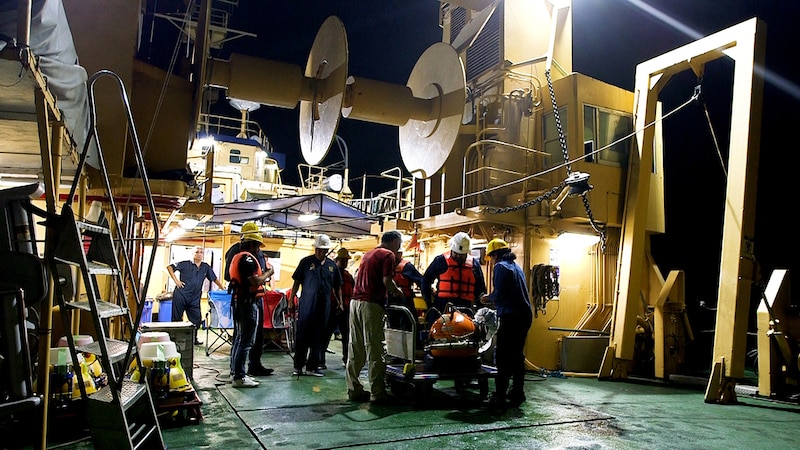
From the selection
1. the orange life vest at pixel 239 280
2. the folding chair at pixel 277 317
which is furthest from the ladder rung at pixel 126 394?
the folding chair at pixel 277 317

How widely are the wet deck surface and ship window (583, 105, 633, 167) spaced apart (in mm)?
4239

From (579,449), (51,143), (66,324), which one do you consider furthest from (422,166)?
(66,324)

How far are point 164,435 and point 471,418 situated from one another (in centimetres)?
271

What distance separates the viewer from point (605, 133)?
390 inches

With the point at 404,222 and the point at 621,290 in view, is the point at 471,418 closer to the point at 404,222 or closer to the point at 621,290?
the point at 621,290

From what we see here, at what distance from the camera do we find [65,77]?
12.2 feet

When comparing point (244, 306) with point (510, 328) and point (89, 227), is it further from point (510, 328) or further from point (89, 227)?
point (89, 227)

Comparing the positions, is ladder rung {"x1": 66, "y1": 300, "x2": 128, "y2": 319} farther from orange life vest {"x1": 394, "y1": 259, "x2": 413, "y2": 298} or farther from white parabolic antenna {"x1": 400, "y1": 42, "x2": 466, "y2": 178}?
orange life vest {"x1": 394, "y1": 259, "x2": 413, "y2": 298}

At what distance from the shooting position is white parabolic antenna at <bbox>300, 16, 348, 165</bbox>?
18.7 ft

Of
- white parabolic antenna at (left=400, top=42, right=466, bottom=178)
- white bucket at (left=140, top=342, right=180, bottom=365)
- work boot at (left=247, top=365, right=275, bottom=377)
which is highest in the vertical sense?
white parabolic antenna at (left=400, top=42, right=466, bottom=178)

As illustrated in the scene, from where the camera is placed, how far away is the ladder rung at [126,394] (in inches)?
118

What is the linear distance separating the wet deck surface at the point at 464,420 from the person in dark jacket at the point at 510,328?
255mm

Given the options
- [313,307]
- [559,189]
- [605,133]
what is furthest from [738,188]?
[313,307]

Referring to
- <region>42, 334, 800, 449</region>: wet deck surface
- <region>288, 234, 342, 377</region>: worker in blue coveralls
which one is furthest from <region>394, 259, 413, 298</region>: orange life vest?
<region>42, 334, 800, 449</region>: wet deck surface
